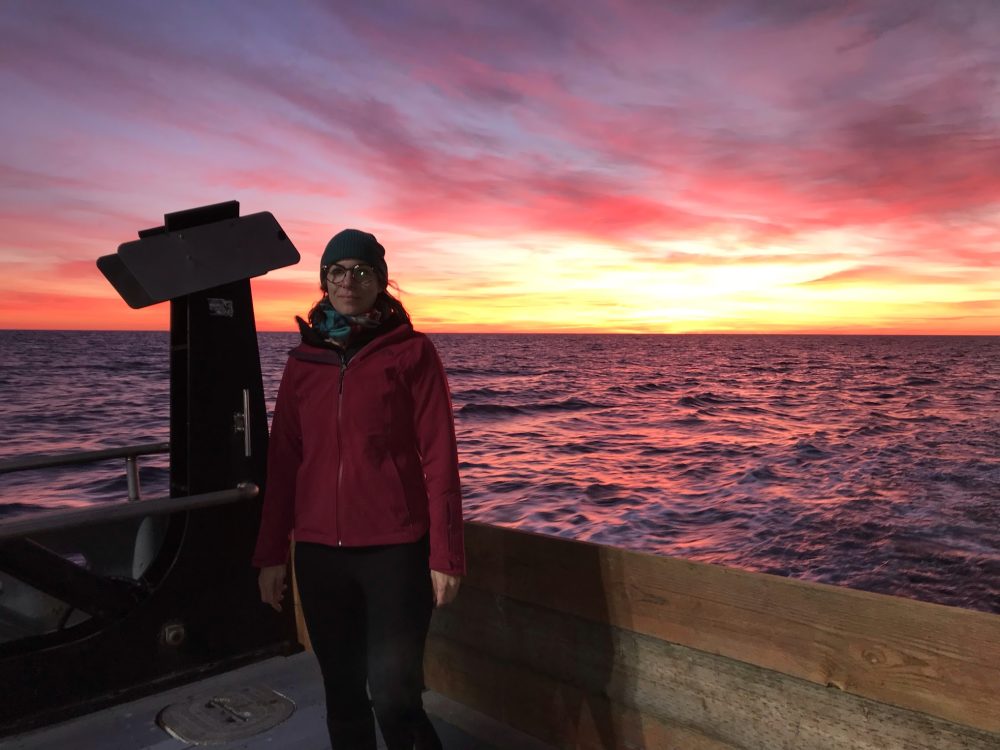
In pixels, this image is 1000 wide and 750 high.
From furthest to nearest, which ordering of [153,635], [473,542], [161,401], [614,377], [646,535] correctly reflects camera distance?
1. [614,377]
2. [161,401]
3. [646,535]
4. [153,635]
5. [473,542]

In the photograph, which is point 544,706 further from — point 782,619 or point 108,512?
point 108,512

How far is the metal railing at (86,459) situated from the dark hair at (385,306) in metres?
1.80

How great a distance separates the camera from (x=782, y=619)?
2.21 meters

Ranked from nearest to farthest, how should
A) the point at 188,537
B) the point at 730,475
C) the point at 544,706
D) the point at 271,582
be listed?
the point at 271,582 → the point at 544,706 → the point at 188,537 → the point at 730,475

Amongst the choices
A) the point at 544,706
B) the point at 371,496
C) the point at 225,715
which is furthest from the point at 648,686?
the point at 225,715

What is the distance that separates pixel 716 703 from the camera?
2.40m

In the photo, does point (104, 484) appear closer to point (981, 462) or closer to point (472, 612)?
point (472, 612)

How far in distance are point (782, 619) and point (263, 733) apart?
2.18 metres

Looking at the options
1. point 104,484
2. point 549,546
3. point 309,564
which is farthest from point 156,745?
point 104,484

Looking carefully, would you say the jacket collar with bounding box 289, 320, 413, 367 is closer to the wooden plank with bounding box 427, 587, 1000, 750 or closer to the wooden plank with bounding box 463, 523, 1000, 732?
the wooden plank with bounding box 463, 523, 1000, 732

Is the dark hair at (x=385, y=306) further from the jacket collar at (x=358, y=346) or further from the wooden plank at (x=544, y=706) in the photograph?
the wooden plank at (x=544, y=706)

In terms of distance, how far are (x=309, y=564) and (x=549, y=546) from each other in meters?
0.93

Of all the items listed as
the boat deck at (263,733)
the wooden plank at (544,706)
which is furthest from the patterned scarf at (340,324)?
the boat deck at (263,733)

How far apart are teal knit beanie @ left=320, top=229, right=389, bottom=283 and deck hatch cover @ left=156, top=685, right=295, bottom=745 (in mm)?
2058
